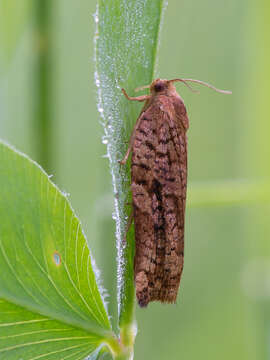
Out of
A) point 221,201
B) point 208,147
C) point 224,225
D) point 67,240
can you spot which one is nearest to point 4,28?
point 221,201

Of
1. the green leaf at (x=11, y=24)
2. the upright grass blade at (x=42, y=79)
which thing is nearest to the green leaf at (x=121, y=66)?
the upright grass blade at (x=42, y=79)

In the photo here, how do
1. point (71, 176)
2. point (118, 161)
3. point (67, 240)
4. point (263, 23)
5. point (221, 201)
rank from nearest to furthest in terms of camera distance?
point (67, 240), point (118, 161), point (221, 201), point (263, 23), point (71, 176)

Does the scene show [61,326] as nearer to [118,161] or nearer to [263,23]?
[118,161]

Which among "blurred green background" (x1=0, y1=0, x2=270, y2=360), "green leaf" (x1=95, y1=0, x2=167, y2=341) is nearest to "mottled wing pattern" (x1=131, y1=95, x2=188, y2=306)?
"green leaf" (x1=95, y1=0, x2=167, y2=341)

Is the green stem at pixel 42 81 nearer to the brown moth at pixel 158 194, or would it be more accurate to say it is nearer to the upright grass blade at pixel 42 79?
the upright grass blade at pixel 42 79

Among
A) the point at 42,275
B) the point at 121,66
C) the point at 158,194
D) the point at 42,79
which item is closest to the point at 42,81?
the point at 42,79

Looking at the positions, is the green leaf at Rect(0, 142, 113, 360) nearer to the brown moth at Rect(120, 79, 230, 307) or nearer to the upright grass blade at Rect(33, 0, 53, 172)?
the brown moth at Rect(120, 79, 230, 307)
